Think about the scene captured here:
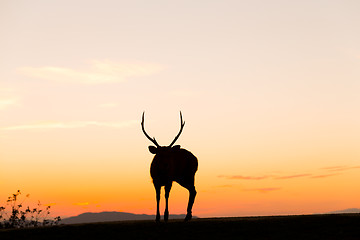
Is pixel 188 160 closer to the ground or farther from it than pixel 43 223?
farther from it

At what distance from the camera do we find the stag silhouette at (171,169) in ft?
68.9

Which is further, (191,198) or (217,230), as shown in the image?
(191,198)

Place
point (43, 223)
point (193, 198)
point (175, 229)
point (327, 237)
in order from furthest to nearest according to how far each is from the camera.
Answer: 1. point (43, 223)
2. point (193, 198)
3. point (175, 229)
4. point (327, 237)

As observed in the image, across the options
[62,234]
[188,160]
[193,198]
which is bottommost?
[62,234]

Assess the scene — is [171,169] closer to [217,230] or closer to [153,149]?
[153,149]

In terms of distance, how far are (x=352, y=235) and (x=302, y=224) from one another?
6.34ft

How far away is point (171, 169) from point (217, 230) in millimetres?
4207

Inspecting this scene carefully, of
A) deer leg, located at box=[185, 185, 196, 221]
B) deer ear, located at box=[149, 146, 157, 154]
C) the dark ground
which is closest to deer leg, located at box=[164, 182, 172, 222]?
the dark ground

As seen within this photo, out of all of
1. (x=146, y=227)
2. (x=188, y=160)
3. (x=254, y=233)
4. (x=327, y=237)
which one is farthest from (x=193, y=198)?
(x=327, y=237)

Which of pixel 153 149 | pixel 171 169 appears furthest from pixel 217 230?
pixel 153 149

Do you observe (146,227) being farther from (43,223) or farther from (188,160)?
(43,223)

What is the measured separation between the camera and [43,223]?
24.3 m

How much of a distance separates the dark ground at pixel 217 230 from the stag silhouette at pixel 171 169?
1.90m

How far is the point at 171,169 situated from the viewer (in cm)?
2117
